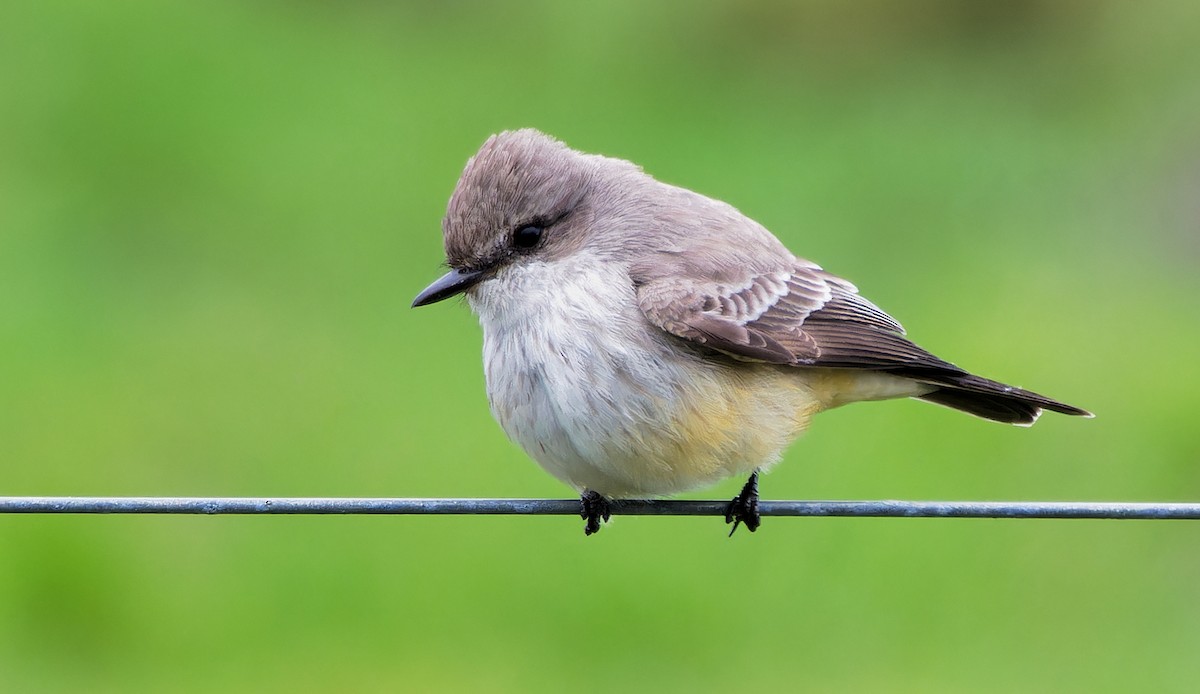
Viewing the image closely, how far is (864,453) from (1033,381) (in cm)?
112

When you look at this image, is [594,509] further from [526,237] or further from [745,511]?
[526,237]

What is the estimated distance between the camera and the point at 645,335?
4438 mm

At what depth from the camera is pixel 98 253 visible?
9.17 m

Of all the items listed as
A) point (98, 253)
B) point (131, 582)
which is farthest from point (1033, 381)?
point (98, 253)

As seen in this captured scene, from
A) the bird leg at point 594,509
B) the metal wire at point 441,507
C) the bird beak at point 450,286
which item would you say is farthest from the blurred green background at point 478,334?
the metal wire at point 441,507

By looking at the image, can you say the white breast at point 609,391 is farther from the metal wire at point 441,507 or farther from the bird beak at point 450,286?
the metal wire at point 441,507

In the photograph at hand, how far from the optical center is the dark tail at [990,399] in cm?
478

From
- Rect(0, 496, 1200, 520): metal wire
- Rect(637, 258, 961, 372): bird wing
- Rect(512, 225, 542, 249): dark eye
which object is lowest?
Rect(0, 496, 1200, 520): metal wire

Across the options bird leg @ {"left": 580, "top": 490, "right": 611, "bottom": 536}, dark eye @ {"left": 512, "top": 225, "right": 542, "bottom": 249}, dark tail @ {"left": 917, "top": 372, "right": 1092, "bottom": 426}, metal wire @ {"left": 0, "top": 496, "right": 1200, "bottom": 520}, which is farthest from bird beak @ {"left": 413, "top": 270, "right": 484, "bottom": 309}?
dark tail @ {"left": 917, "top": 372, "right": 1092, "bottom": 426}

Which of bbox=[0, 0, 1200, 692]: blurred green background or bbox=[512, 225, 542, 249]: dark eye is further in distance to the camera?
bbox=[0, 0, 1200, 692]: blurred green background

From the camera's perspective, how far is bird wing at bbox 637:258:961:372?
4.47 m

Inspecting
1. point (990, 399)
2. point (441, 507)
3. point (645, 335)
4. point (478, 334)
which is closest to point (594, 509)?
point (645, 335)

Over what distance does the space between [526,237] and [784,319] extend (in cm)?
81

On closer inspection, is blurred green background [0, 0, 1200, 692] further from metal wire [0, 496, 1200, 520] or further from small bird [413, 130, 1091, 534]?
metal wire [0, 496, 1200, 520]
